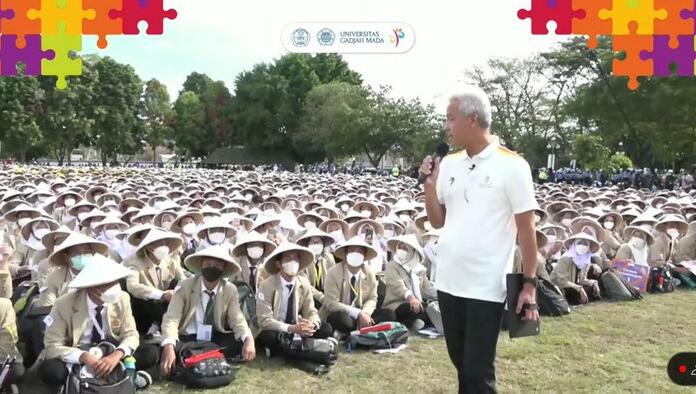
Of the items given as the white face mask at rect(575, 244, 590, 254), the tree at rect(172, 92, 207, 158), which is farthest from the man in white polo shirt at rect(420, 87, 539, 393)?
the tree at rect(172, 92, 207, 158)

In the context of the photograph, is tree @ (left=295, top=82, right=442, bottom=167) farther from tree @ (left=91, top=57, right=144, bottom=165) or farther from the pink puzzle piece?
the pink puzzle piece

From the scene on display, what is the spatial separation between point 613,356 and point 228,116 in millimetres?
59984

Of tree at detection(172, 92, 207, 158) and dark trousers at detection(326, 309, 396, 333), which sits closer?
dark trousers at detection(326, 309, 396, 333)

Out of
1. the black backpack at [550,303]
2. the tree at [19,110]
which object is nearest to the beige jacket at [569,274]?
the black backpack at [550,303]

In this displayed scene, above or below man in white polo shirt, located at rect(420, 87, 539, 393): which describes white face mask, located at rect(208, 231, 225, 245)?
below

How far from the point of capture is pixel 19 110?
132 feet

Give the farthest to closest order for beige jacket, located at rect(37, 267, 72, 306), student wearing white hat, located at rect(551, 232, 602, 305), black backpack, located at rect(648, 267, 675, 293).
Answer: black backpack, located at rect(648, 267, 675, 293), student wearing white hat, located at rect(551, 232, 602, 305), beige jacket, located at rect(37, 267, 72, 306)

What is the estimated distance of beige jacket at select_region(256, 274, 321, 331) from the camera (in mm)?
5641

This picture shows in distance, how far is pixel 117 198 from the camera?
42.0ft

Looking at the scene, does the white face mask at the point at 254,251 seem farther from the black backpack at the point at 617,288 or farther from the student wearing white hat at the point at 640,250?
the student wearing white hat at the point at 640,250

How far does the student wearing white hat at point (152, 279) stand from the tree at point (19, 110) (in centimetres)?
3915

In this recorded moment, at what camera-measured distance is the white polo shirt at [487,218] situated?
2.71m

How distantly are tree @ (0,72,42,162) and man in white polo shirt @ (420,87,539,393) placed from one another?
43437mm

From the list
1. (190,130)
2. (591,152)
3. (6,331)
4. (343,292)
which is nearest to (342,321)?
(343,292)
